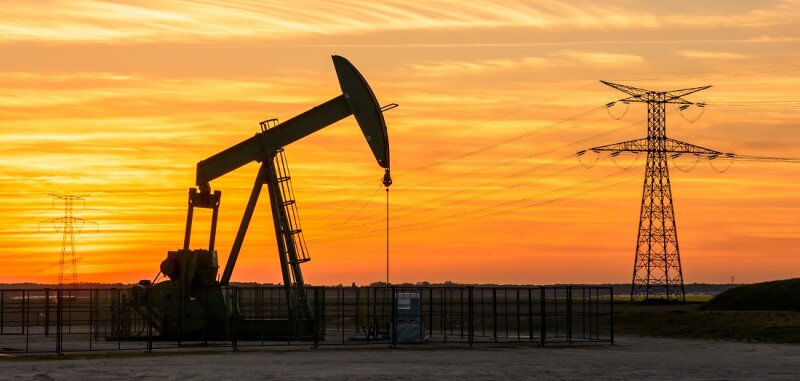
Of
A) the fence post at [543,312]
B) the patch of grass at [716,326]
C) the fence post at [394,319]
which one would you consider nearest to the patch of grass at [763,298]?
the patch of grass at [716,326]

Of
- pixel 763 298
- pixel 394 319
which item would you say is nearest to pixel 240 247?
pixel 394 319

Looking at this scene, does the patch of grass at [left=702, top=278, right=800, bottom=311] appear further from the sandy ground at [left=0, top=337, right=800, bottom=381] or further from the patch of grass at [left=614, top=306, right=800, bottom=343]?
the sandy ground at [left=0, top=337, right=800, bottom=381]

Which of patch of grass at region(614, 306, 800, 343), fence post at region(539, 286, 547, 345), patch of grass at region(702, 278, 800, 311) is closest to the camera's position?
fence post at region(539, 286, 547, 345)

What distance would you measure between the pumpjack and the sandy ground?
4255 mm

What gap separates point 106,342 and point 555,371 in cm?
1996

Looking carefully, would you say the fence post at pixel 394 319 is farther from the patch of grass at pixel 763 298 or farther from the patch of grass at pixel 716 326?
the patch of grass at pixel 763 298

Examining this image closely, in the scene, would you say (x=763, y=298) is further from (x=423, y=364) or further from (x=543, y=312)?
(x=423, y=364)

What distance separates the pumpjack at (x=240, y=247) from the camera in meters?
41.9

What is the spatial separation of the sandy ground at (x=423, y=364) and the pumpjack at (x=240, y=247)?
426 cm

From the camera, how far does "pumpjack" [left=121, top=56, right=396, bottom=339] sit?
4194 centimetres

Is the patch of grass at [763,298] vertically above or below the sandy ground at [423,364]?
above

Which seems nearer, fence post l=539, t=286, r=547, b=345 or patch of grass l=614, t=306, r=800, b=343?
fence post l=539, t=286, r=547, b=345

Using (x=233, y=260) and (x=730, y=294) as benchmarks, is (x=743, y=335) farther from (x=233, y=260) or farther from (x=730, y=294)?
(x=730, y=294)

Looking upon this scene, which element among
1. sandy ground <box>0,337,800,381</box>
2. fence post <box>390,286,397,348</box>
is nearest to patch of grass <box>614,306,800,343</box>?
sandy ground <box>0,337,800,381</box>
